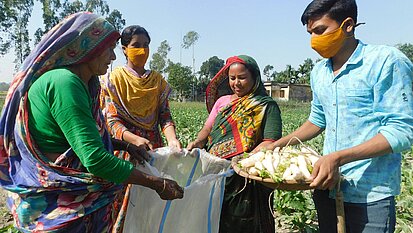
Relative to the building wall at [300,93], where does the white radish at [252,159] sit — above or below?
above

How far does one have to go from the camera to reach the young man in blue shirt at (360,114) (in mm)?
1540

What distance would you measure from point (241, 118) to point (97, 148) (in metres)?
1.36

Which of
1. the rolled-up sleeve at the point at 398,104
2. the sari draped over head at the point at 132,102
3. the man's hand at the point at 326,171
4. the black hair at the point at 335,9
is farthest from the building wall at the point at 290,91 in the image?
the man's hand at the point at 326,171

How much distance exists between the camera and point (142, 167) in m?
2.35

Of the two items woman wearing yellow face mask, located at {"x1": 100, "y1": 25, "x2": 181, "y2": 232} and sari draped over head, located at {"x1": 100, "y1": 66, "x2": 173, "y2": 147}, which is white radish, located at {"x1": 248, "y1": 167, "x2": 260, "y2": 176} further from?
sari draped over head, located at {"x1": 100, "y1": 66, "x2": 173, "y2": 147}

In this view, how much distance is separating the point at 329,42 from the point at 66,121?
1308 mm

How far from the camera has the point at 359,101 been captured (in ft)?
5.50

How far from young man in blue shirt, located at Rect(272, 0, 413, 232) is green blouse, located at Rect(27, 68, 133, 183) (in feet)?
3.24

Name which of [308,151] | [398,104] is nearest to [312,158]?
[308,151]

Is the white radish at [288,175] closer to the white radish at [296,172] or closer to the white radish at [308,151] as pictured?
the white radish at [296,172]

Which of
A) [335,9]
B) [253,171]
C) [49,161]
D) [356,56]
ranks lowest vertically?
[253,171]

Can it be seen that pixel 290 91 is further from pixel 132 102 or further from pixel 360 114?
pixel 360 114

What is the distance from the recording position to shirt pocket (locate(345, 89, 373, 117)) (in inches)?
65.1

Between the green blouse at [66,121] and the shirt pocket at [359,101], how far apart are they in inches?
46.1
